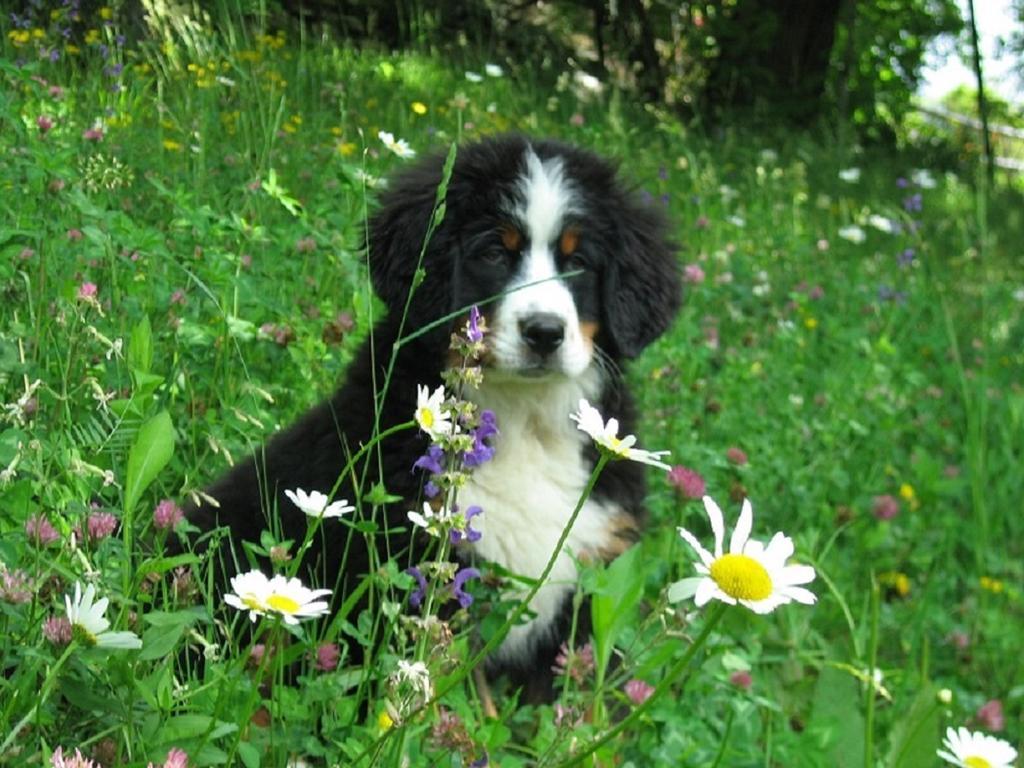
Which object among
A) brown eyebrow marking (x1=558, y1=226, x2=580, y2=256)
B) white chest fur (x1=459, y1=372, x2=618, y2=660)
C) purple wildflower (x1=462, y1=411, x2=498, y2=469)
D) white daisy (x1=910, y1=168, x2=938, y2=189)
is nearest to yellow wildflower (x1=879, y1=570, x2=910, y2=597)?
white chest fur (x1=459, y1=372, x2=618, y2=660)

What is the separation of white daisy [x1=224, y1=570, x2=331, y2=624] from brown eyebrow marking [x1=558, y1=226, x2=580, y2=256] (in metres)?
1.83

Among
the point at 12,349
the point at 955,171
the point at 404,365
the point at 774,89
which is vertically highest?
the point at 12,349

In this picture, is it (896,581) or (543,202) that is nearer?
(543,202)

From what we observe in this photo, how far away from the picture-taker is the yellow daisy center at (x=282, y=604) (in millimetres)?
1142

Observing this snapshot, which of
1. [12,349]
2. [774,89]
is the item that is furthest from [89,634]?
[774,89]

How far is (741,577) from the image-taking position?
1.08m

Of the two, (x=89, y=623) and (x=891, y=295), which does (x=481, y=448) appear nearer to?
(x=89, y=623)

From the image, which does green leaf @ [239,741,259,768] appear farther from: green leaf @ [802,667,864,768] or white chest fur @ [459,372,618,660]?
white chest fur @ [459,372,618,660]

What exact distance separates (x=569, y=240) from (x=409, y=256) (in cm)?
36

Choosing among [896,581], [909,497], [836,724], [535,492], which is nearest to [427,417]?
[836,724]

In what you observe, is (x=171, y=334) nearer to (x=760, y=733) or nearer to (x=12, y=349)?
(x=12, y=349)

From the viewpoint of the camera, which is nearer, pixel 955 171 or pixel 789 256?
pixel 789 256

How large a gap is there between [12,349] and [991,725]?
2419mm

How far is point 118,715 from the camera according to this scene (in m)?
1.31
